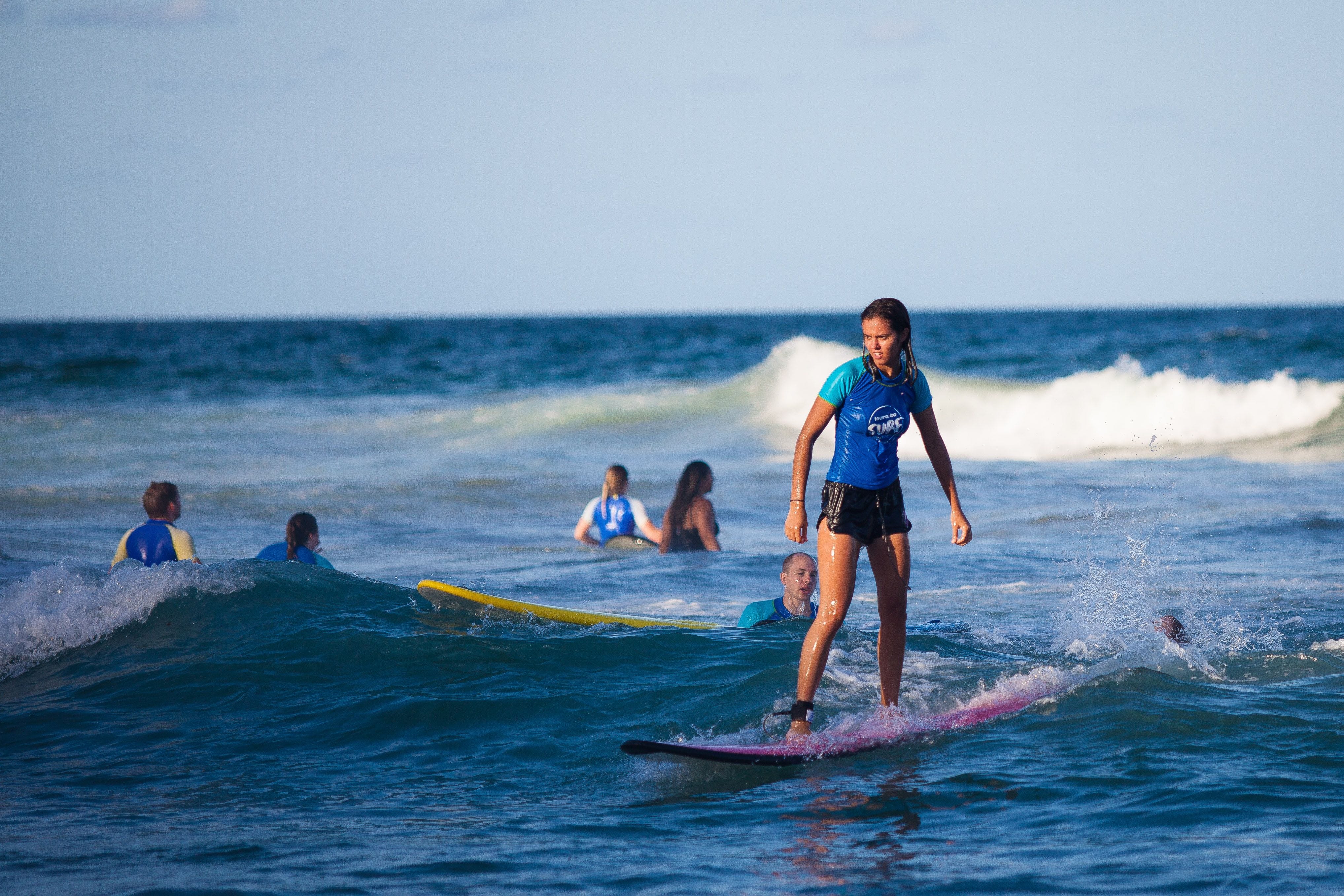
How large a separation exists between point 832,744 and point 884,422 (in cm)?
150

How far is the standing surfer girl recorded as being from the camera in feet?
16.2

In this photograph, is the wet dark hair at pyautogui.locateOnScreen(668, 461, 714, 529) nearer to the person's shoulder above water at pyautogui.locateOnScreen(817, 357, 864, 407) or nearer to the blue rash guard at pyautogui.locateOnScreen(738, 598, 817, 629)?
the blue rash guard at pyautogui.locateOnScreen(738, 598, 817, 629)

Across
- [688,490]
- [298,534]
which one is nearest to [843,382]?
[298,534]

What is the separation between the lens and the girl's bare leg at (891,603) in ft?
16.8

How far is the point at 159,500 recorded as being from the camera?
861cm

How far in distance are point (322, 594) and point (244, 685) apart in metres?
1.38

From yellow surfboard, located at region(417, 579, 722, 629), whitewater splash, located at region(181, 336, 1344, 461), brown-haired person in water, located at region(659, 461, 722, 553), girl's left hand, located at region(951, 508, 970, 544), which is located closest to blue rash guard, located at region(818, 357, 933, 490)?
girl's left hand, located at region(951, 508, 970, 544)

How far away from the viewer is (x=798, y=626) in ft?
23.8

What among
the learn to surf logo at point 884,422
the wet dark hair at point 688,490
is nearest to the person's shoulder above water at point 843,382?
the learn to surf logo at point 884,422

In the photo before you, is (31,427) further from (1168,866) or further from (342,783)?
(1168,866)

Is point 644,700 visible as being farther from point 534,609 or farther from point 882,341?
point 882,341

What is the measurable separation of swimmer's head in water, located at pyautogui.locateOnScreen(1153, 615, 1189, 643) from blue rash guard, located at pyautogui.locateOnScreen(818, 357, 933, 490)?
3.24 metres

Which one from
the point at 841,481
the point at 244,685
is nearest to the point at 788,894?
the point at 841,481

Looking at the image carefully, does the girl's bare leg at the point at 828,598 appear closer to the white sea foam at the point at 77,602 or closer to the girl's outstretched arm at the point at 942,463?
the girl's outstretched arm at the point at 942,463
